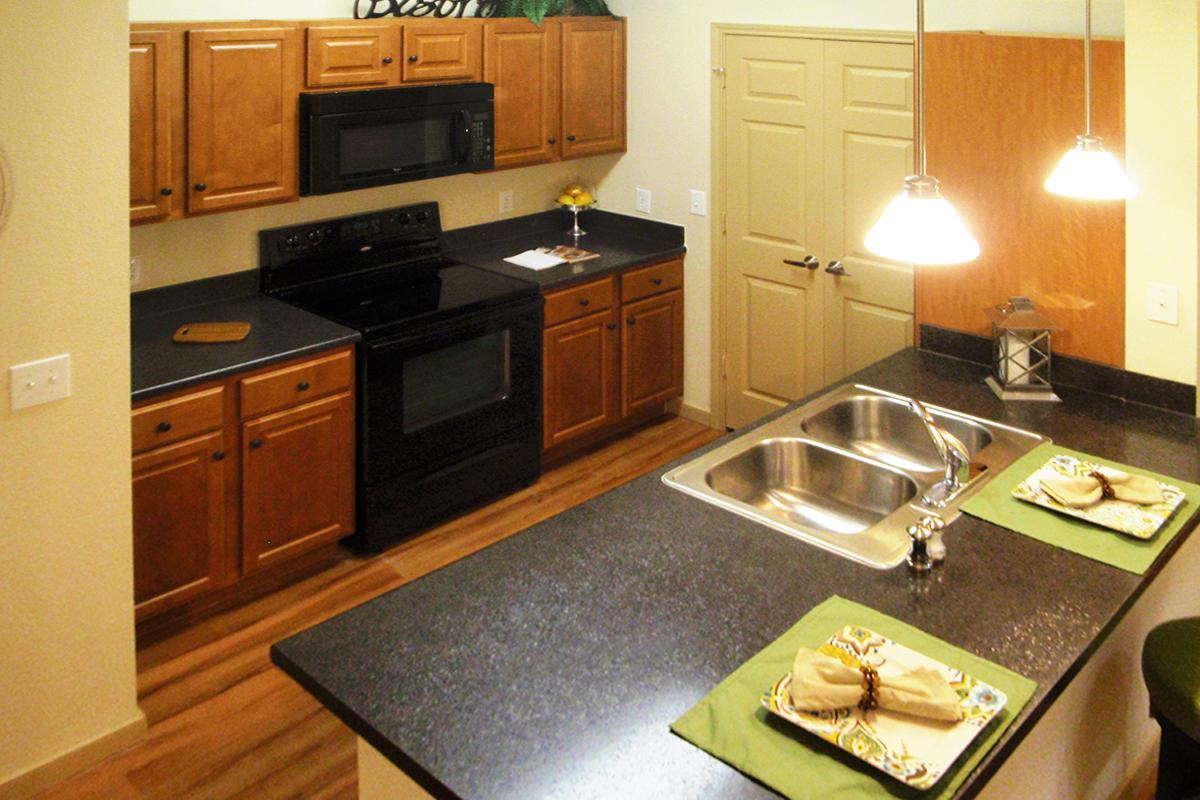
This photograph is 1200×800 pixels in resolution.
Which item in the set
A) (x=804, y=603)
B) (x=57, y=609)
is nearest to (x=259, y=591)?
(x=57, y=609)

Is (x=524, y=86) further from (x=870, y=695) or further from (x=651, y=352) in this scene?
(x=870, y=695)

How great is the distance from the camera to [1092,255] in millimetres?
3258

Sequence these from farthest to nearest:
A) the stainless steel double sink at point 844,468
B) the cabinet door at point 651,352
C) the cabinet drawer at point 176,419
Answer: the cabinet door at point 651,352 < the cabinet drawer at point 176,419 < the stainless steel double sink at point 844,468

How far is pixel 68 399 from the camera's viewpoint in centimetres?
273

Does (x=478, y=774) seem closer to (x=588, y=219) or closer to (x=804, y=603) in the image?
(x=804, y=603)

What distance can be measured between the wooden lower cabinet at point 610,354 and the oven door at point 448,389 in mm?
150

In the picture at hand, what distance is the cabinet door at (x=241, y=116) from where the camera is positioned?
3.63 metres

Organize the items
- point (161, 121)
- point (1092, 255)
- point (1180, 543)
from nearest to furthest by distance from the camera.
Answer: point (1180, 543)
point (1092, 255)
point (161, 121)

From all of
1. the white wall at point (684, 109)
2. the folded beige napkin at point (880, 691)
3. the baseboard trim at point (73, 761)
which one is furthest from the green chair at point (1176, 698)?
the white wall at point (684, 109)

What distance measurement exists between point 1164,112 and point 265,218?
9.65ft

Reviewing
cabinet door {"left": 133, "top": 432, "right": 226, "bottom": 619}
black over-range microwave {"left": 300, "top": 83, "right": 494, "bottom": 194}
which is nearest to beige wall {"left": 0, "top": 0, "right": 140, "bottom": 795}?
cabinet door {"left": 133, "top": 432, "right": 226, "bottom": 619}

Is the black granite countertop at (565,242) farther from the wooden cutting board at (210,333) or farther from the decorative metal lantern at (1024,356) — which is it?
the decorative metal lantern at (1024,356)

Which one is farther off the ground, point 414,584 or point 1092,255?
point 1092,255

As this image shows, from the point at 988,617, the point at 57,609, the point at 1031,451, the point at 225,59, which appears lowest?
the point at 57,609
